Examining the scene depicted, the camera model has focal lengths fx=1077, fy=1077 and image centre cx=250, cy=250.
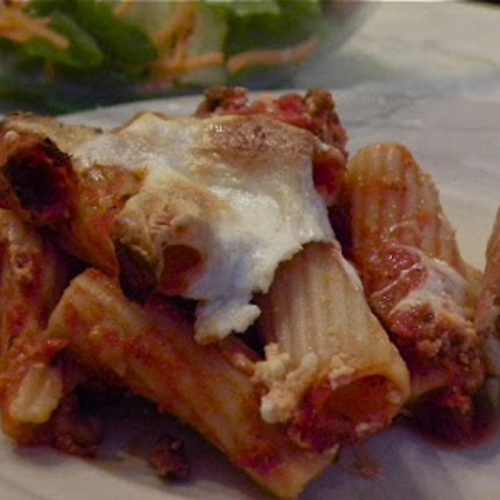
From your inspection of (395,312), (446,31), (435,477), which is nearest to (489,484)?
(435,477)

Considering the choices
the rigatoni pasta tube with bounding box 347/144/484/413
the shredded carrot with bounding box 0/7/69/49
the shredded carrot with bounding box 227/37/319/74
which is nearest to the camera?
the rigatoni pasta tube with bounding box 347/144/484/413

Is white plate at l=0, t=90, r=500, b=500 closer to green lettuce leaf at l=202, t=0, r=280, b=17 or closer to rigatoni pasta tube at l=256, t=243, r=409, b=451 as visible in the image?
rigatoni pasta tube at l=256, t=243, r=409, b=451

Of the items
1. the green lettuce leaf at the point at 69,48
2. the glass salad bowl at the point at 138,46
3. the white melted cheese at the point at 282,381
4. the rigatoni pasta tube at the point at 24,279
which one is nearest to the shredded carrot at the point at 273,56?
the glass salad bowl at the point at 138,46

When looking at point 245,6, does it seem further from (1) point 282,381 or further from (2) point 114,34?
(1) point 282,381

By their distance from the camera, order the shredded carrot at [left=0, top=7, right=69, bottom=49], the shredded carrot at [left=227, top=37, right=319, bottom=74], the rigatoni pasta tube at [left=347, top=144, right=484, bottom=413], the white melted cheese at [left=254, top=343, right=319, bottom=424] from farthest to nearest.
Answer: the shredded carrot at [left=227, top=37, right=319, bottom=74], the shredded carrot at [left=0, top=7, right=69, bottom=49], the rigatoni pasta tube at [left=347, top=144, right=484, bottom=413], the white melted cheese at [left=254, top=343, right=319, bottom=424]

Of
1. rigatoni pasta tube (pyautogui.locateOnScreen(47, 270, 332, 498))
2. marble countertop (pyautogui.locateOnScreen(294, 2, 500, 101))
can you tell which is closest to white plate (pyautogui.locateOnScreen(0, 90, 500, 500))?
rigatoni pasta tube (pyautogui.locateOnScreen(47, 270, 332, 498))

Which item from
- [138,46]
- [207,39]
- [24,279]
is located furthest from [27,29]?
[24,279]
